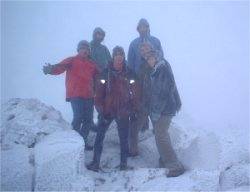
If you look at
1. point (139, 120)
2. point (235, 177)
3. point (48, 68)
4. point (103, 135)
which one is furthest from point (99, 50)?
point (235, 177)

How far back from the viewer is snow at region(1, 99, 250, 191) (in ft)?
25.4

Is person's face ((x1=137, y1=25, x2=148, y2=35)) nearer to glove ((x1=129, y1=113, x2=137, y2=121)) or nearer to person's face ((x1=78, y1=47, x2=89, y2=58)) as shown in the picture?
person's face ((x1=78, y1=47, x2=89, y2=58))

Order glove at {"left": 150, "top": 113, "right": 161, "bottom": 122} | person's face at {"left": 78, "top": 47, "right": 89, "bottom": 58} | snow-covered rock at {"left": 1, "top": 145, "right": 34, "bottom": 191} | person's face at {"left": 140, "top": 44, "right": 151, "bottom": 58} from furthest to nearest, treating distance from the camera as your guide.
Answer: person's face at {"left": 78, "top": 47, "right": 89, "bottom": 58} → person's face at {"left": 140, "top": 44, "right": 151, "bottom": 58} → glove at {"left": 150, "top": 113, "right": 161, "bottom": 122} → snow-covered rock at {"left": 1, "top": 145, "right": 34, "bottom": 191}

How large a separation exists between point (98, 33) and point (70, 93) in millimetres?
1855

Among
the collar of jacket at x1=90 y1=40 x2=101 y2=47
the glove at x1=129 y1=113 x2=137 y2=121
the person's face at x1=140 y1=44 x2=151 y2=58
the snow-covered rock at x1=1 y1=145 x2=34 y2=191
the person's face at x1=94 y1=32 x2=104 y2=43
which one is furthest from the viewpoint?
the collar of jacket at x1=90 y1=40 x2=101 y2=47

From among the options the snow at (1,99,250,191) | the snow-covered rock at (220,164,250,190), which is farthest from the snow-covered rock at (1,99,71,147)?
the snow-covered rock at (220,164,250,190)

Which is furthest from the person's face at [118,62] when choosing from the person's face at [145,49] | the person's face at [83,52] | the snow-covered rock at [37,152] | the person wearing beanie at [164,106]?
the snow-covered rock at [37,152]

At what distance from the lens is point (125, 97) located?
336 inches

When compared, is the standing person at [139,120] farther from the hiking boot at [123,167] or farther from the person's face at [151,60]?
the hiking boot at [123,167]

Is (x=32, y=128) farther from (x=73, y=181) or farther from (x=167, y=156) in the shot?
(x=167, y=156)

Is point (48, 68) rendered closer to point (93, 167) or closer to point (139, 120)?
point (139, 120)

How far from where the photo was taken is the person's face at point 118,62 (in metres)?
8.49

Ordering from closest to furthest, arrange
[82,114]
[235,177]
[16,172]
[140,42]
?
1. [235,177]
2. [16,172]
3. [82,114]
4. [140,42]

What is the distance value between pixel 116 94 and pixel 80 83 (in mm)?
1062
